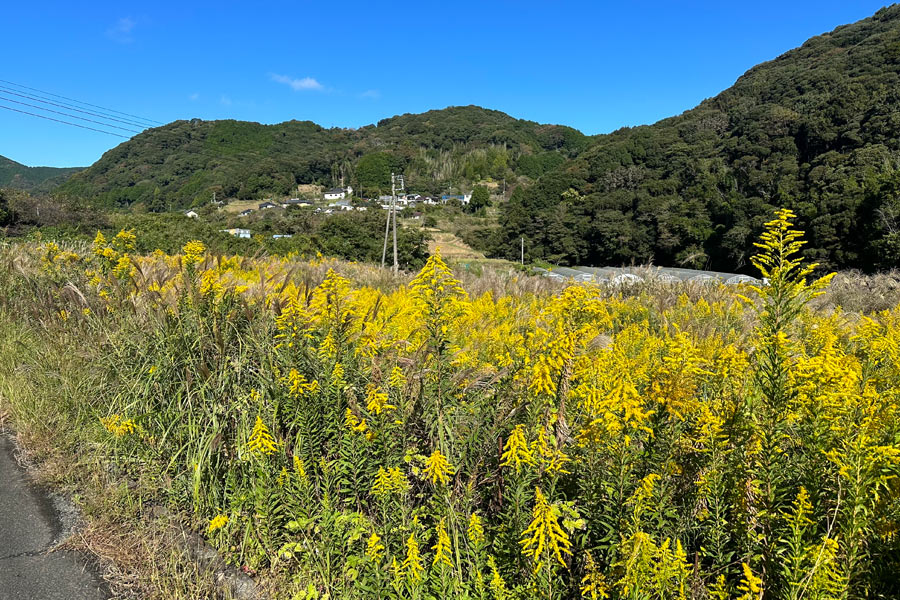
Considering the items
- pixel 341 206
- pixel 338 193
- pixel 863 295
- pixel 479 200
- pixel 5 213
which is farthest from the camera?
pixel 338 193

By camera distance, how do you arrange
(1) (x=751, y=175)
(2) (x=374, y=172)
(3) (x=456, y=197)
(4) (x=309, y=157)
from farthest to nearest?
(4) (x=309, y=157)
(2) (x=374, y=172)
(3) (x=456, y=197)
(1) (x=751, y=175)

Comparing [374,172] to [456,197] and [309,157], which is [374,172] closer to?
[456,197]

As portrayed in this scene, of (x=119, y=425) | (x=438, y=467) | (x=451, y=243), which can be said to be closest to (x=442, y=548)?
(x=438, y=467)

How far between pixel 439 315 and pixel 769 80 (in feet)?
237

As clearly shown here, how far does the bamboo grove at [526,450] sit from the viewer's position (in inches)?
65.4

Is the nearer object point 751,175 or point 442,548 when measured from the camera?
point 442,548

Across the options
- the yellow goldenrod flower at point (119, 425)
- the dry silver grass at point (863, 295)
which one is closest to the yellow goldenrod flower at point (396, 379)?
the yellow goldenrod flower at point (119, 425)

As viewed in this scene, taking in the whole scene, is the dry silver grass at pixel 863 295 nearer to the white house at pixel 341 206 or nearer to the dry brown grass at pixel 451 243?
the dry brown grass at pixel 451 243

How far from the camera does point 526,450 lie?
1798mm

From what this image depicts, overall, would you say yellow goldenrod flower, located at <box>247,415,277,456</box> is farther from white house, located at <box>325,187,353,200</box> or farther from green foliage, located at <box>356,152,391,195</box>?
white house, located at <box>325,187,353,200</box>

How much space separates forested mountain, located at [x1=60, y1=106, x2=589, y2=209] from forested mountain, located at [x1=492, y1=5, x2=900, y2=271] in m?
56.5

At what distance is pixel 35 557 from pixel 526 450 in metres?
2.76

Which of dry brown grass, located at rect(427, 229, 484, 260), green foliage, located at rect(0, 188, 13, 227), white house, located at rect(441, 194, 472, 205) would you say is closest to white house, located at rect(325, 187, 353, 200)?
white house, located at rect(441, 194, 472, 205)

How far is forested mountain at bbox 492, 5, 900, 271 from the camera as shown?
31.8 m
